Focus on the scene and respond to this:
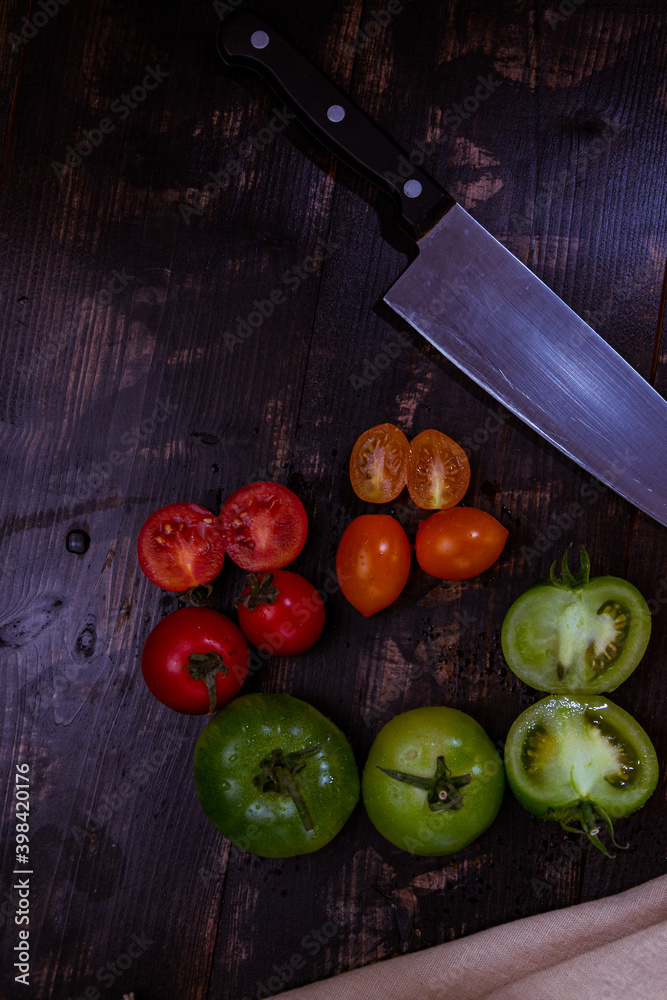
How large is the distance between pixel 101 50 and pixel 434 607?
1.11 metres

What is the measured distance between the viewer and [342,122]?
1143 mm

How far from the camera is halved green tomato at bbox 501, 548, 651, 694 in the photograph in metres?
1.12

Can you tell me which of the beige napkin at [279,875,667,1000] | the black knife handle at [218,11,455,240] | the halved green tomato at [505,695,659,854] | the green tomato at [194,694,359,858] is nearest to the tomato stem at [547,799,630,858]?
the halved green tomato at [505,695,659,854]

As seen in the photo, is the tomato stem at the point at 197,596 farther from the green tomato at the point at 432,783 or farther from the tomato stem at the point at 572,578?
the tomato stem at the point at 572,578

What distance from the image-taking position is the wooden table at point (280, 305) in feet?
4.02

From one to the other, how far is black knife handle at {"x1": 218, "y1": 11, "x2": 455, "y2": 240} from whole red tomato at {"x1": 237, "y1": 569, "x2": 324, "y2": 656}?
59 centimetres

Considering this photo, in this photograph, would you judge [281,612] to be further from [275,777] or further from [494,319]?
[494,319]

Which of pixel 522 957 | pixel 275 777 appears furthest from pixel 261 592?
pixel 522 957

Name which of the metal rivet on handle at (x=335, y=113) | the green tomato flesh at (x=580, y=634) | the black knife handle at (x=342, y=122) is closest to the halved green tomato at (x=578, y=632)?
the green tomato flesh at (x=580, y=634)

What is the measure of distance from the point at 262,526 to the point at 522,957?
0.82 m

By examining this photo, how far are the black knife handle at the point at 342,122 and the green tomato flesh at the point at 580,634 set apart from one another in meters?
0.62

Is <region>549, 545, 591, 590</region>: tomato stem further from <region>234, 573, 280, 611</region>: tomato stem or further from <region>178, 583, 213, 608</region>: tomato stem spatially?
<region>178, 583, 213, 608</region>: tomato stem

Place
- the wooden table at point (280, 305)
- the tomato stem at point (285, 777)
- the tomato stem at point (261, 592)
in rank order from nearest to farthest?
1. the tomato stem at point (285, 777)
2. the tomato stem at point (261, 592)
3. the wooden table at point (280, 305)

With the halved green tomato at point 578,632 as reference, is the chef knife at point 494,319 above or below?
above
